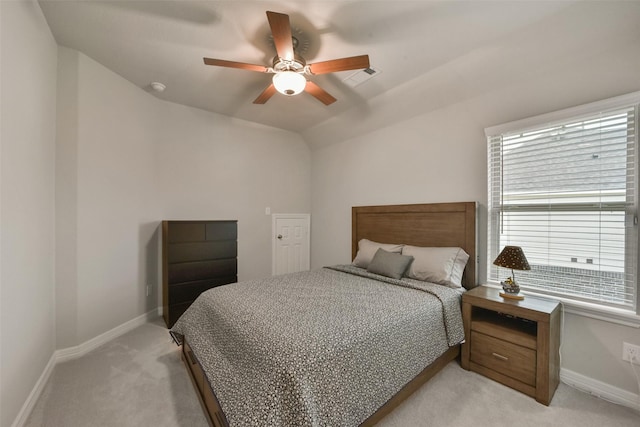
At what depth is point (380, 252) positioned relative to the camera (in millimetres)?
2811

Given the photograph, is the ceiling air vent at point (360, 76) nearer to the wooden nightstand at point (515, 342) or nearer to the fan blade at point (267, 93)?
the fan blade at point (267, 93)

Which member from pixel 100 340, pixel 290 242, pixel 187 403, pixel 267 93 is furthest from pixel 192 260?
pixel 267 93

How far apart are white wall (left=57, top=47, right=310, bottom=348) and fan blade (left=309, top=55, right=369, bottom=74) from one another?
2.16 meters

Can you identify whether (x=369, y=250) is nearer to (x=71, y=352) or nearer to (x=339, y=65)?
(x=339, y=65)

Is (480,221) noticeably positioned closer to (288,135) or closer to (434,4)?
(434,4)

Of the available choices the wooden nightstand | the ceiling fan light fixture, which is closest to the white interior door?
the ceiling fan light fixture

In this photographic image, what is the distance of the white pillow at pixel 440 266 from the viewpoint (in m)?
2.36

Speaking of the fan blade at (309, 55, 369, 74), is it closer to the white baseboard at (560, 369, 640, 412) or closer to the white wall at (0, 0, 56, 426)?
the white wall at (0, 0, 56, 426)

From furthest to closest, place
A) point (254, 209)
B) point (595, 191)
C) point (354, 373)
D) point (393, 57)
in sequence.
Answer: point (254, 209) < point (393, 57) < point (595, 191) < point (354, 373)

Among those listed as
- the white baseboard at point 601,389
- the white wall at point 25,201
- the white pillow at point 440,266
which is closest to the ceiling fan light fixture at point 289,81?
the white wall at point 25,201

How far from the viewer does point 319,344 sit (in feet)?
4.16

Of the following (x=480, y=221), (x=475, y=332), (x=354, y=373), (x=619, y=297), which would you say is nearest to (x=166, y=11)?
(x=354, y=373)

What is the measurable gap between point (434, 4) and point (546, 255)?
6.87 ft

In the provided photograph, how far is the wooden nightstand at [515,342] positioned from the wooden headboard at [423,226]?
1.47ft
